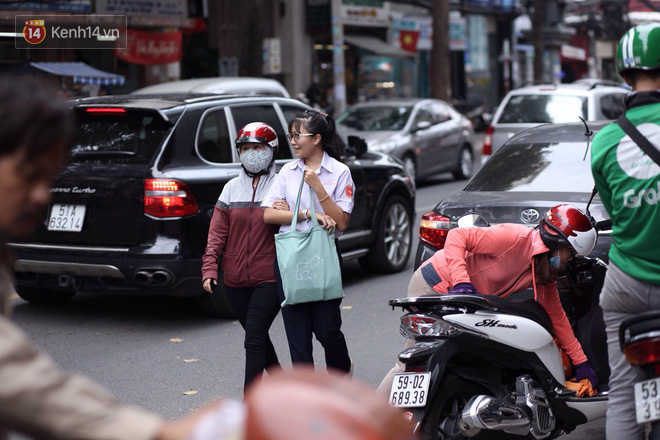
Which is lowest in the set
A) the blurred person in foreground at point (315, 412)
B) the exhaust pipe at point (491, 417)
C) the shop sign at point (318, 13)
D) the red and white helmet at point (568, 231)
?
the exhaust pipe at point (491, 417)

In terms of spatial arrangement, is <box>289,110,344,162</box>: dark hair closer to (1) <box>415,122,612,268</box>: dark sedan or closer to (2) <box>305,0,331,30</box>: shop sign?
(1) <box>415,122,612,268</box>: dark sedan

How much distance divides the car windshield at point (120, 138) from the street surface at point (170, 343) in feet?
4.46

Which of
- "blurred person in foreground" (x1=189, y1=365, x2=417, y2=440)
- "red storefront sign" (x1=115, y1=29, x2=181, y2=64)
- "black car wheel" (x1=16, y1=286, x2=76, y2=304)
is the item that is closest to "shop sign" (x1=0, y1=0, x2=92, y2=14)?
"red storefront sign" (x1=115, y1=29, x2=181, y2=64)

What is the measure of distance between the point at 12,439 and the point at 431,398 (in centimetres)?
235

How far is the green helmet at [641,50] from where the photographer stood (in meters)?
3.50

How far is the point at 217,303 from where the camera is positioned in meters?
7.77

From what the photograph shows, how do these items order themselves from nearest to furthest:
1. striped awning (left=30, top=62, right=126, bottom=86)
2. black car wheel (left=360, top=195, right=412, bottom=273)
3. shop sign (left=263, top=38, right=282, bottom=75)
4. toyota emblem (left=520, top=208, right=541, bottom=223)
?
toyota emblem (left=520, top=208, right=541, bottom=223) < black car wheel (left=360, top=195, right=412, bottom=273) < striped awning (left=30, top=62, right=126, bottom=86) < shop sign (left=263, top=38, right=282, bottom=75)

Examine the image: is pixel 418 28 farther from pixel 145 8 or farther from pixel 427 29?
pixel 145 8

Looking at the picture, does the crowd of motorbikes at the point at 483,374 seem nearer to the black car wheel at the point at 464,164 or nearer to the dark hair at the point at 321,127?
the dark hair at the point at 321,127

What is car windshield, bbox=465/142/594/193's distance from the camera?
20.6 ft

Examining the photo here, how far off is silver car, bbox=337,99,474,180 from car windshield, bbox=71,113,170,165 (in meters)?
8.64

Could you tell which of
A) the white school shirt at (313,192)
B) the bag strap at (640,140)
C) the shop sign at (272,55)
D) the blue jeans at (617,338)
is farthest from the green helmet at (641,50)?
the shop sign at (272,55)

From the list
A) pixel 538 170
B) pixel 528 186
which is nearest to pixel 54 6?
pixel 538 170

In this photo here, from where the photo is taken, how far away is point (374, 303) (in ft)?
27.7
